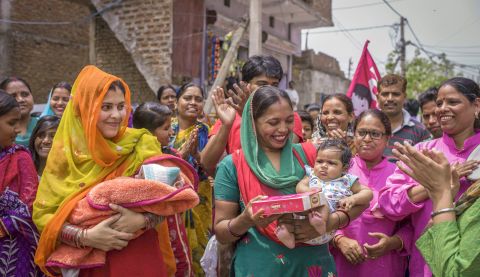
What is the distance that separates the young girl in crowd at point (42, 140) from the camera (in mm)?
3162

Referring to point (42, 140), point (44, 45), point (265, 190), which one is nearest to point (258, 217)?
point (265, 190)

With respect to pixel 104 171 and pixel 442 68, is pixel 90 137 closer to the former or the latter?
pixel 104 171

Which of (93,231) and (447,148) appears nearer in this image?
(93,231)

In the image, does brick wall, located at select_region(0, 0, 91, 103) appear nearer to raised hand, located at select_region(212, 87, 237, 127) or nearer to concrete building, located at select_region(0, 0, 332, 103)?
concrete building, located at select_region(0, 0, 332, 103)

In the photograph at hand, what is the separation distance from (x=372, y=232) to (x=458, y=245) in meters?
1.04

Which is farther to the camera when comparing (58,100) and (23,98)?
(58,100)

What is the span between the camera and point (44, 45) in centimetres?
1274

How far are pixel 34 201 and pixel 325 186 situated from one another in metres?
1.64

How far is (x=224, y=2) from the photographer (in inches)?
432

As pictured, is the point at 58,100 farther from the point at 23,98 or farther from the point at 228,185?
the point at 228,185

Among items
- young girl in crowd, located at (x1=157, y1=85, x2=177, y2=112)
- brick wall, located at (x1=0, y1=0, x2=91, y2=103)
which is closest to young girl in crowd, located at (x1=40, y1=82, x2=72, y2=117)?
young girl in crowd, located at (x1=157, y1=85, x2=177, y2=112)

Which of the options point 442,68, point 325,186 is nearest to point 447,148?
point 325,186

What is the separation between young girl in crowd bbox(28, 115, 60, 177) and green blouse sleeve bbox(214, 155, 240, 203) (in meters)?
1.61

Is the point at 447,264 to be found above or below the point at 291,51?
below
